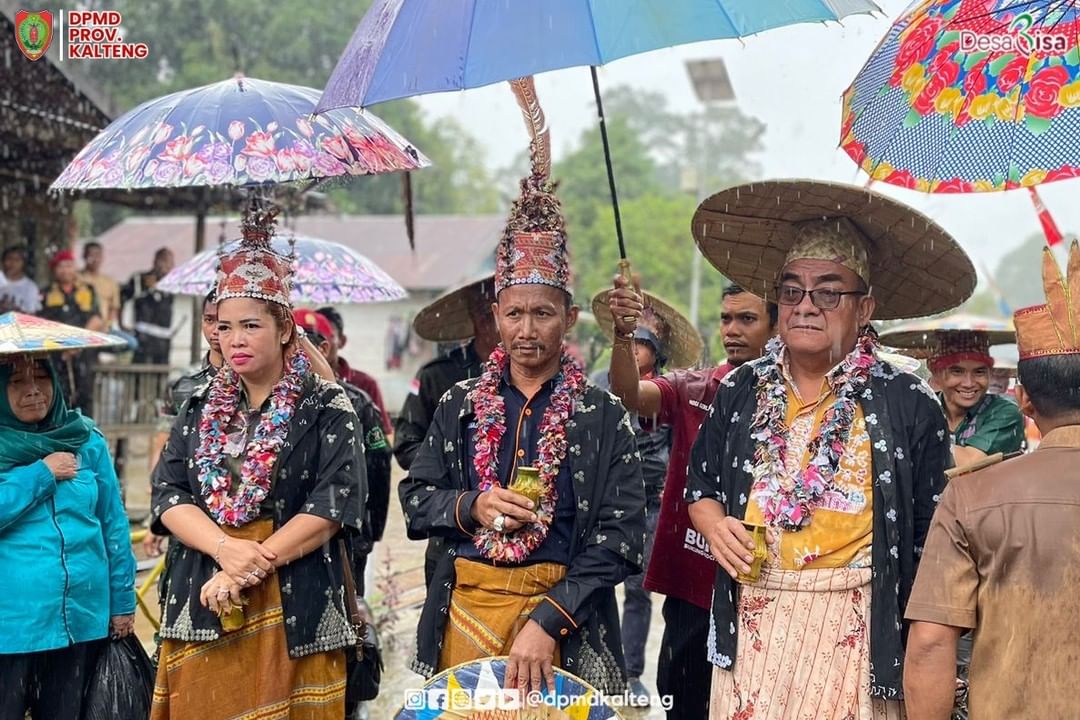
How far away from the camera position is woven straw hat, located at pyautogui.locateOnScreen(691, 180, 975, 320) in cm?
373

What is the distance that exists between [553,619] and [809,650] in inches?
30.7

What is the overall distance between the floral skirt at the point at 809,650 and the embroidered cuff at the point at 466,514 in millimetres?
908

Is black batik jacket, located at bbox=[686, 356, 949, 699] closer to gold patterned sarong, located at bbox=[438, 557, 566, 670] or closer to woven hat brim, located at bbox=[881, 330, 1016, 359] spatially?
gold patterned sarong, located at bbox=[438, 557, 566, 670]

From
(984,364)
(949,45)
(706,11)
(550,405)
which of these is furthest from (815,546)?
(984,364)

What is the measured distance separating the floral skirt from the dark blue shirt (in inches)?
25.6

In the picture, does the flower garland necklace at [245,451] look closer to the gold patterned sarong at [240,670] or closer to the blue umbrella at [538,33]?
the gold patterned sarong at [240,670]

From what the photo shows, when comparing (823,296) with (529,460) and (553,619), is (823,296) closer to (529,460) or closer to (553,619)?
(529,460)

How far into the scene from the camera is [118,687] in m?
4.49

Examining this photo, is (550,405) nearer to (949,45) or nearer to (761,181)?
(761,181)

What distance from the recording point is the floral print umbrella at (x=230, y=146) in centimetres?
454

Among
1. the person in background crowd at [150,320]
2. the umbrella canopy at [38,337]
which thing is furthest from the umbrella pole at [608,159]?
the person in background crowd at [150,320]

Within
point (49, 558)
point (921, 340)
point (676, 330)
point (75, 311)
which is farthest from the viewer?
point (75, 311)

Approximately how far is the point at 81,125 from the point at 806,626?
914 centimetres

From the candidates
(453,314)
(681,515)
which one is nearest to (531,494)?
(681,515)
